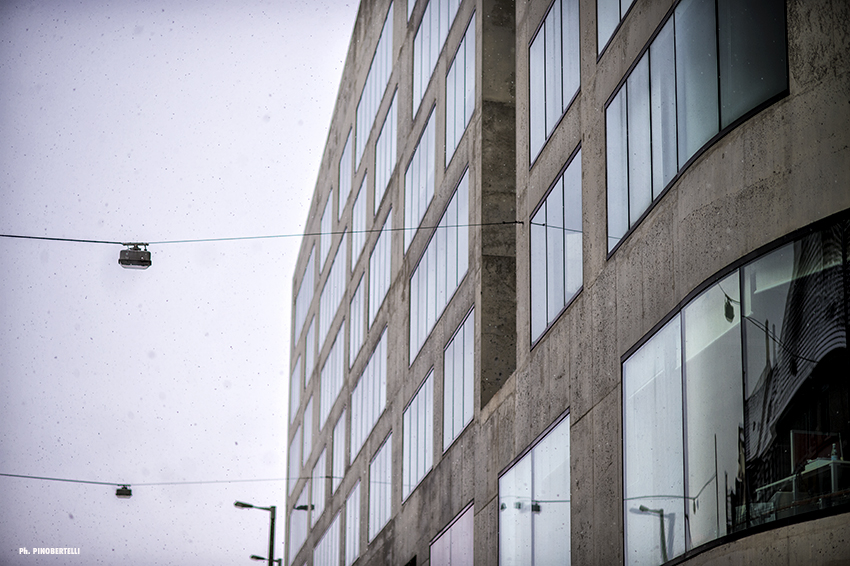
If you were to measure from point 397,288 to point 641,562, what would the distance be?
23.4m

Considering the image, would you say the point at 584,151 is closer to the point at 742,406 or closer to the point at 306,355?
the point at 742,406

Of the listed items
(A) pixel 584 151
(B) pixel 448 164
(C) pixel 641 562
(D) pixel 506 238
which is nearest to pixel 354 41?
(B) pixel 448 164

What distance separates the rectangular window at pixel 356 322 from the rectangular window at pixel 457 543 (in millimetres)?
16544

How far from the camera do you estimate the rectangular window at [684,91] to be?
15500mm

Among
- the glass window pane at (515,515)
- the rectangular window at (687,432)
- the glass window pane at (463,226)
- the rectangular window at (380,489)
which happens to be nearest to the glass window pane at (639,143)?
the rectangular window at (687,432)

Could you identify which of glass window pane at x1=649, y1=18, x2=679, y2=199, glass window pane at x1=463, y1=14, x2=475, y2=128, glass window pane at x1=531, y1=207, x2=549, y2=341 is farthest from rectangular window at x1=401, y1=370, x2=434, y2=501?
glass window pane at x1=649, y1=18, x2=679, y2=199

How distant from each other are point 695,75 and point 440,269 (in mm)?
17378

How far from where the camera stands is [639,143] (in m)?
19.4

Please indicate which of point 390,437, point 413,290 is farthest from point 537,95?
point 390,437

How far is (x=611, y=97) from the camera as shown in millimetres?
20969

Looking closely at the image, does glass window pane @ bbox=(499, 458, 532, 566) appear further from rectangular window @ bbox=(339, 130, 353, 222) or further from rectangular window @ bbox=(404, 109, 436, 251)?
rectangular window @ bbox=(339, 130, 353, 222)

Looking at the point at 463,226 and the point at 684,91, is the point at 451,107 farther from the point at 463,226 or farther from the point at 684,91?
the point at 684,91

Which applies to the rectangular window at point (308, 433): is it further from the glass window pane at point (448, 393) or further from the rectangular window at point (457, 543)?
the rectangular window at point (457, 543)

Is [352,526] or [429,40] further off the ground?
[429,40]
